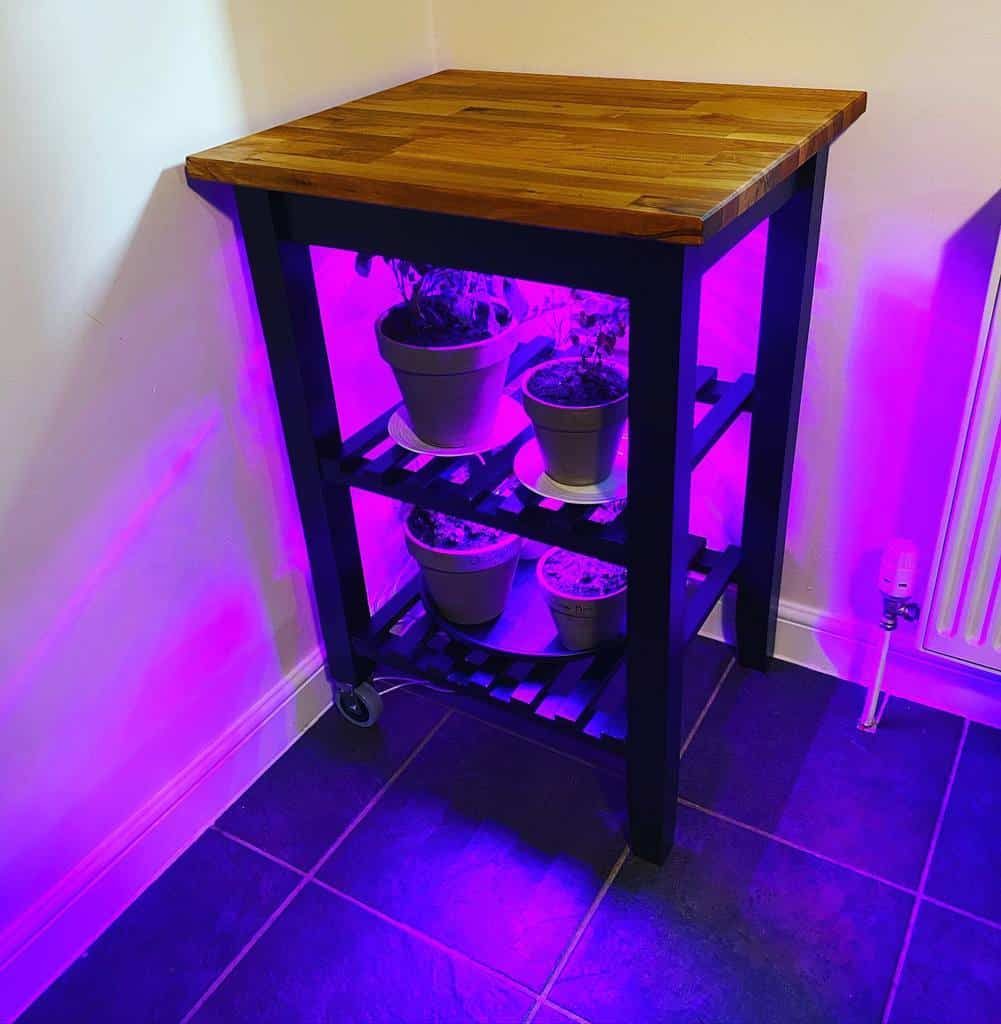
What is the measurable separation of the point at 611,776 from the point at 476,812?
20 centimetres

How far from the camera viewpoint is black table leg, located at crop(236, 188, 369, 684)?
1.15m

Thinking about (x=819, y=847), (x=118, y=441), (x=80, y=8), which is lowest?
(x=819, y=847)

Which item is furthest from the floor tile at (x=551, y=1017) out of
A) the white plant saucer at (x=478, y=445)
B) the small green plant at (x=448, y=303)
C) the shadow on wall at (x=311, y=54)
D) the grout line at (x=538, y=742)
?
the shadow on wall at (x=311, y=54)

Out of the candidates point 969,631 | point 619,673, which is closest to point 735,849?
point 619,673

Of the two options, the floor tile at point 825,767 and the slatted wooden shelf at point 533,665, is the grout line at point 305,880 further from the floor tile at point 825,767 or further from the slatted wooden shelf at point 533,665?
the floor tile at point 825,767

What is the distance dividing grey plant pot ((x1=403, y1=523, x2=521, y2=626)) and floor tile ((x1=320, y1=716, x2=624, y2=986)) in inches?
8.9

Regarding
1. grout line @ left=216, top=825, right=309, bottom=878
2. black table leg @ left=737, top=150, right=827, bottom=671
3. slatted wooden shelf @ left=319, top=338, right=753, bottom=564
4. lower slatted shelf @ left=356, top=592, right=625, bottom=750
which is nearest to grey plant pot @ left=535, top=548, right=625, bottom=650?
lower slatted shelf @ left=356, top=592, right=625, bottom=750

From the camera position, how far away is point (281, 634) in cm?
149

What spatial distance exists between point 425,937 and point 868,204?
106cm

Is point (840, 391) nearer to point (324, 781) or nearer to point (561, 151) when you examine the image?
point (561, 151)

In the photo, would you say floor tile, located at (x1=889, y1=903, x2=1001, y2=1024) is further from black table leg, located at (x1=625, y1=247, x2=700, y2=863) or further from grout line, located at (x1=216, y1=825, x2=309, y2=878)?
grout line, located at (x1=216, y1=825, x2=309, y2=878)

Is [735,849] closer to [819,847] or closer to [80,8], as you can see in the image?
[819,847]

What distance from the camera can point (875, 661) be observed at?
5.10ft

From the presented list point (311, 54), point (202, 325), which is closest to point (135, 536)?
point (202, 325)
